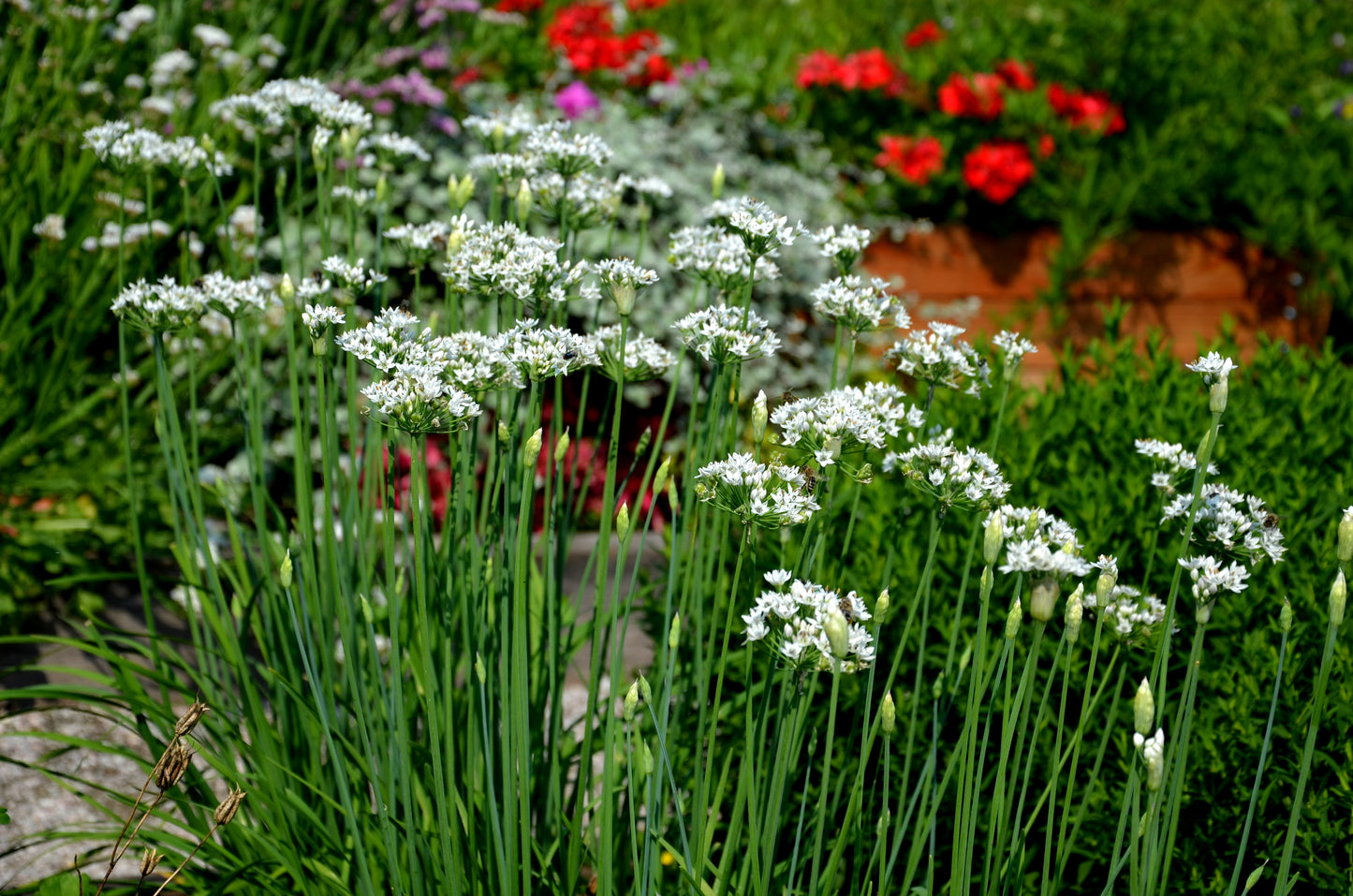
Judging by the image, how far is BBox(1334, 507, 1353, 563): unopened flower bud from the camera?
1443 millimetres

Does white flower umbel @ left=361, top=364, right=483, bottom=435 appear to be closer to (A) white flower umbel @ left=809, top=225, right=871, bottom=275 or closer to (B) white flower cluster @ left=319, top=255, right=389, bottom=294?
(B) white flower cluster @ left=319, top=255, right=389, bottom=294

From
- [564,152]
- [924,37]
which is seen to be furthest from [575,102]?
[564,152]

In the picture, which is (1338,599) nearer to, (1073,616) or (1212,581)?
(1212,581)

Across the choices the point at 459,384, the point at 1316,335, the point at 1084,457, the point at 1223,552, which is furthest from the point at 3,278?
the point at 1316,335

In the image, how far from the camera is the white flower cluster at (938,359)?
1.80 metres

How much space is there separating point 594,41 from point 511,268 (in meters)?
5.31

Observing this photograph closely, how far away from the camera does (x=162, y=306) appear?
1.91 metres

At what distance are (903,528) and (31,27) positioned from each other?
3599 mm

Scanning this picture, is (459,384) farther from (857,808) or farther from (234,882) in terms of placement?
(234,882)

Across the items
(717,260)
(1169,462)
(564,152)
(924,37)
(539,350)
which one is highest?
(924,37)

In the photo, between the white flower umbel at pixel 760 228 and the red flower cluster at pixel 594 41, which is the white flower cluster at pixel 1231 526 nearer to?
the white flower umbel at pixel 760 228

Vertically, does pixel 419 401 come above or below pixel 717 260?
below

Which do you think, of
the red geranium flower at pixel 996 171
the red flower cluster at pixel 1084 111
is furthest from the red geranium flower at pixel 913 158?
the red flower cluster at pixel 1084 111

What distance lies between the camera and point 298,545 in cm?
217
